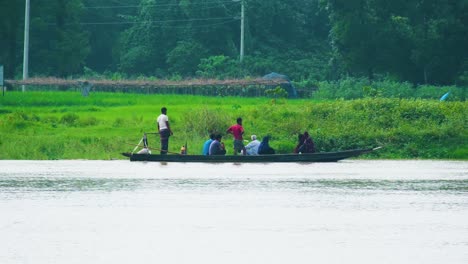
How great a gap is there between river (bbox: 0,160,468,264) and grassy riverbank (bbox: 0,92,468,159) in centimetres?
490

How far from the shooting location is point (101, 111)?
44.4 meters

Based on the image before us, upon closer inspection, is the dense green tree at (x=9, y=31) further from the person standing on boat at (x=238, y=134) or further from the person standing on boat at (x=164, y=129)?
the person standing on boat at (x=238, y=134)

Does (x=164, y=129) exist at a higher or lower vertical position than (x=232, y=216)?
higher

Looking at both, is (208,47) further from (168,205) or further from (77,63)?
(168,205)

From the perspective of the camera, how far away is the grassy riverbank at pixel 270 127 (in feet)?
123

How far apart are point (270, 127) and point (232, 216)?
1888cm

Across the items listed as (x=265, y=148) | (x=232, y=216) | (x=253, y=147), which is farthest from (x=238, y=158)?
(x=232, y=216)

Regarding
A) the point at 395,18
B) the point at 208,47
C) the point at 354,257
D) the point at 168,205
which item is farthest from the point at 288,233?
the point at 208,47

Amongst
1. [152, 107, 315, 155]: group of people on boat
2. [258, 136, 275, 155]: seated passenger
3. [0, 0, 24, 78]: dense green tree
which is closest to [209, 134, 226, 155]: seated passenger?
[152, 107, 315, 155]: group of people on boat

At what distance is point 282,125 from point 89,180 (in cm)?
1219

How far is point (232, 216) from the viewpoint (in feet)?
68.6

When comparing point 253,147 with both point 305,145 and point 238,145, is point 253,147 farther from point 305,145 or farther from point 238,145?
point 305,145

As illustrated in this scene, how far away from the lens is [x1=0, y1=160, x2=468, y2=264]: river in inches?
654

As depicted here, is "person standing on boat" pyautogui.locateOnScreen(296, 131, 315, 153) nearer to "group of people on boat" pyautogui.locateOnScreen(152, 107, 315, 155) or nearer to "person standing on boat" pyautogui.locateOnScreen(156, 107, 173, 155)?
"group of people on boat" pyautogui.locateOnScreen(152, 107, 315, 155)
